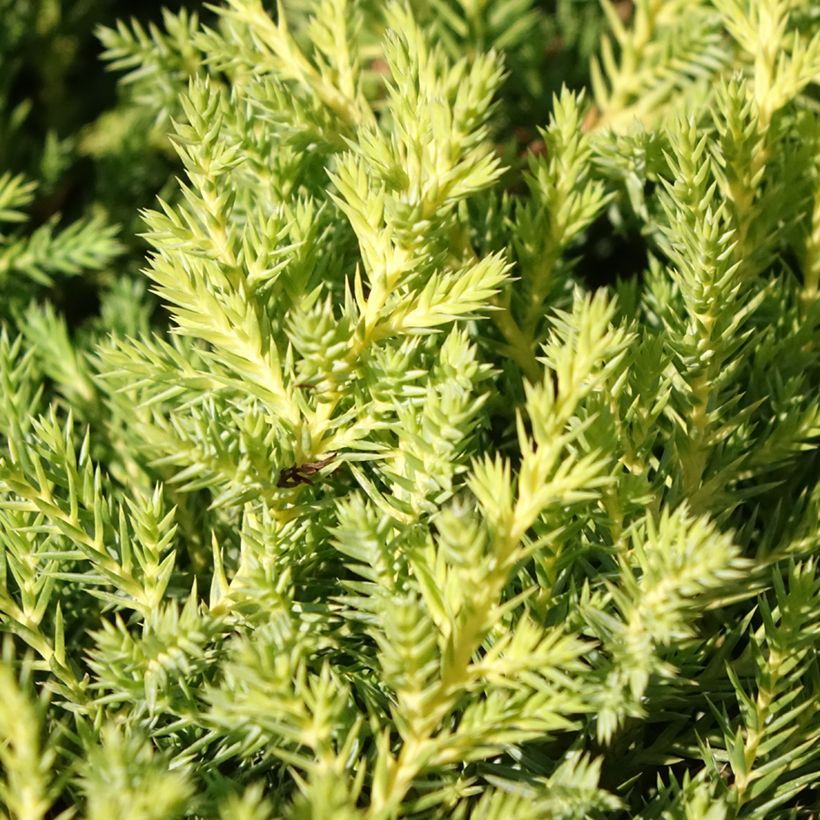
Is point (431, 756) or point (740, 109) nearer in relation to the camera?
point (431, 756)

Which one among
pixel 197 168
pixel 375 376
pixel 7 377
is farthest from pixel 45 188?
pixel 375 376

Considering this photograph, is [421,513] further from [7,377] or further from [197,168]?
[7,377]

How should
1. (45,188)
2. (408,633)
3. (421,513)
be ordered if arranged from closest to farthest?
(408,633) → (421,513) → (45,188)

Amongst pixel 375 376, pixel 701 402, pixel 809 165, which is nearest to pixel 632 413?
pixel 701 402

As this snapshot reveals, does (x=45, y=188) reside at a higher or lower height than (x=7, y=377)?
higher

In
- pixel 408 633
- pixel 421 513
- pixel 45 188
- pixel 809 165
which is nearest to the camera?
pixel 408 633

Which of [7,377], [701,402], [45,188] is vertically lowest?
[701,402]
